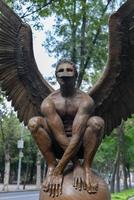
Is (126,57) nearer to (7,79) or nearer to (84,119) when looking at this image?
(84,119)

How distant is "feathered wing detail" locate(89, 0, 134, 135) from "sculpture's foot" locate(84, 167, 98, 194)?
3.73 ft

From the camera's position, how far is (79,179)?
18.5 feet

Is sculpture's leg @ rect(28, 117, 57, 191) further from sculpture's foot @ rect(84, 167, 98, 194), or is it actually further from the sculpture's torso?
sculpture's foot @ rect(84, 167, 98, 194)

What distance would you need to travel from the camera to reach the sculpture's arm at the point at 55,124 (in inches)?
228

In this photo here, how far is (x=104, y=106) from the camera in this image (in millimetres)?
6590

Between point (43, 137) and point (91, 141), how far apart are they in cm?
60

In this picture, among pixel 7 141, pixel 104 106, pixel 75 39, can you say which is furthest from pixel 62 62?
pixel 7 141

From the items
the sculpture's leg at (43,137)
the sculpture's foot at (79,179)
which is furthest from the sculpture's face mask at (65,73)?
the sculpture's foot at (79,179)

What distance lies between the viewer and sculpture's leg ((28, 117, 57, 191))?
227 inches

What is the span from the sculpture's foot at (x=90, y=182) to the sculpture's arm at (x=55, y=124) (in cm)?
42

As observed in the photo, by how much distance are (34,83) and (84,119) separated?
1077 mm

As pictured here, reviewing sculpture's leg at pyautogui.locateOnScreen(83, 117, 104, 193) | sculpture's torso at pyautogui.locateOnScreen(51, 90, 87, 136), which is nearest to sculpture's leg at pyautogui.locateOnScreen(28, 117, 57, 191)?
sculpture's torso at pyautogui.locateOnScreen(51, 90, 87, 136)

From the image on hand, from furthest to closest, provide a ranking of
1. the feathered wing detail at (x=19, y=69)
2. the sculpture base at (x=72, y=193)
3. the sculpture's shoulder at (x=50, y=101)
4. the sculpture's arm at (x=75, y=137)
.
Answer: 1. the feathered wing detail at (x=19, y=69)
2. the sculpture's shoulder at (x=50, y=101)
3. the sculpture's arm at (x=75, y=137)
4. the sculpture base at (x=72, y=193)

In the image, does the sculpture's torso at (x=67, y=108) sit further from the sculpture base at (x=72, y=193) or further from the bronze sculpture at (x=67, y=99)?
the sculpture base at (x=72, y=193)
